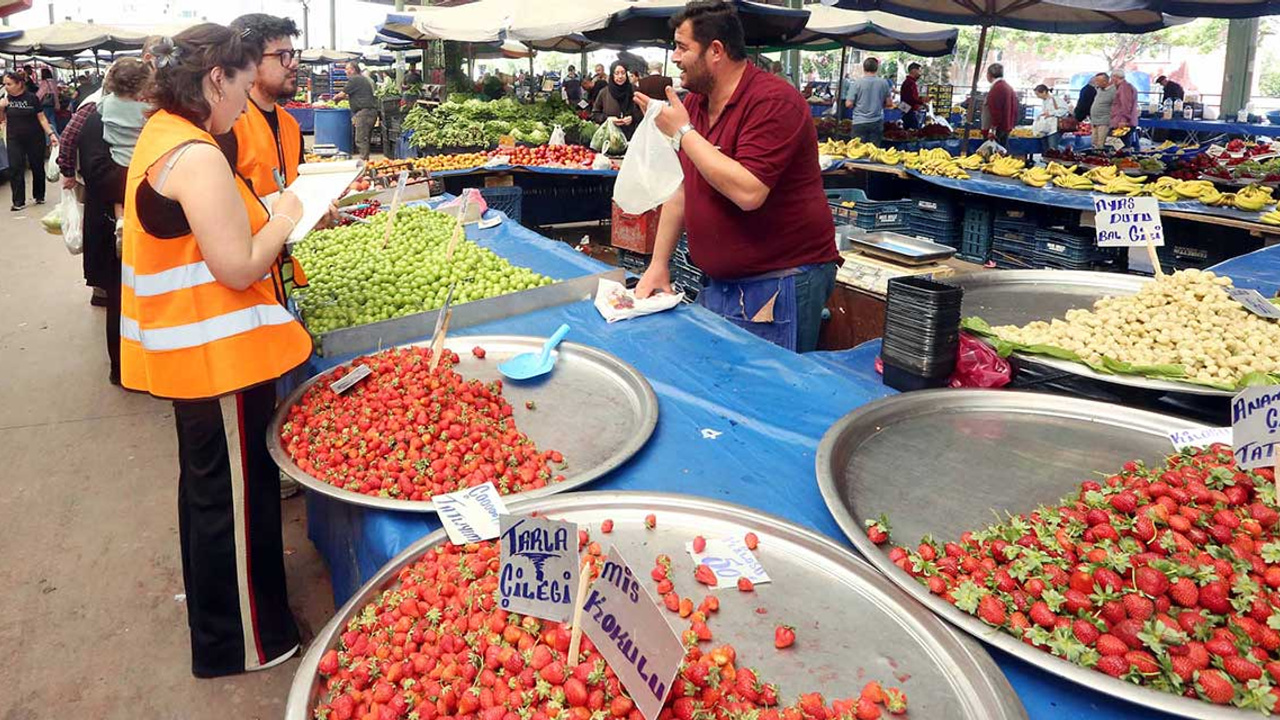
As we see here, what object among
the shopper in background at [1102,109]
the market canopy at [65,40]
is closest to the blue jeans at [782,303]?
the shopper in background at [1102,109]

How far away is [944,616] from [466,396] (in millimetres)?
1389

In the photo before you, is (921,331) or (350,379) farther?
(350,379)

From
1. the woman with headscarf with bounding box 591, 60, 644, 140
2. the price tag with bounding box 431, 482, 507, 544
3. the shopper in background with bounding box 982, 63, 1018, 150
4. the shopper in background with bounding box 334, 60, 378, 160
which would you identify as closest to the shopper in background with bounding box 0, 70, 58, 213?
the shopper in background with bounding box 334, 60, 378, 160

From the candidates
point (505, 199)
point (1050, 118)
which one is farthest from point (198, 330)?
point (1050, 118)

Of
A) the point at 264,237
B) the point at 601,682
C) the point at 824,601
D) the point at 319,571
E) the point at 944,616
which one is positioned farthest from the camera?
the point at 319,571

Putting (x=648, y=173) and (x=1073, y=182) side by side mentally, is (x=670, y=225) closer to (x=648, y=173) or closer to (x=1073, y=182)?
(x=648, y=173)

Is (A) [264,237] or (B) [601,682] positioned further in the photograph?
(A) [264,237]

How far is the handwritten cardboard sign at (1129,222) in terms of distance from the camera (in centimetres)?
299

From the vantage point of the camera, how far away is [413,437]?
2096 mm

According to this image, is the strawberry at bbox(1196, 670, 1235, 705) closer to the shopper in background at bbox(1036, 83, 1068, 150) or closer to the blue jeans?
the blue jeans

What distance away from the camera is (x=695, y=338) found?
115 inches

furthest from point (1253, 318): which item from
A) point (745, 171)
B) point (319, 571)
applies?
point (319, 571)

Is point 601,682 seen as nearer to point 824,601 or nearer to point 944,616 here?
point 824,601

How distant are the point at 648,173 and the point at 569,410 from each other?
136 cm
